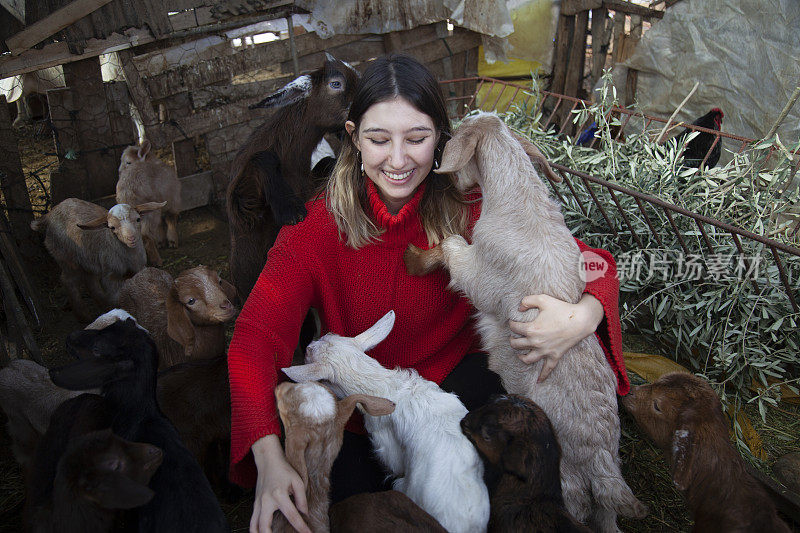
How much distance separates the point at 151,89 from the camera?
524 centimetres

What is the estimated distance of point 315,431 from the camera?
2.11 metres

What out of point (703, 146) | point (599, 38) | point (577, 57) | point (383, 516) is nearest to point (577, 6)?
point (599, 38)

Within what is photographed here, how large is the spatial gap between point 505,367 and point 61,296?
4.15 metres

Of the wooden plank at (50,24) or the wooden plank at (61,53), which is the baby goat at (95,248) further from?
the wooden plank at (50,24)

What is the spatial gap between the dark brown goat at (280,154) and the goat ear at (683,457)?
7.51 ft

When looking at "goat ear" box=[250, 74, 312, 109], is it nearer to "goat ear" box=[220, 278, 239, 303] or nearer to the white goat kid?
"goat ear" box=[220, 278, 239, 303]

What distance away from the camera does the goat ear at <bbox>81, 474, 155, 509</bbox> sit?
183 centimetres

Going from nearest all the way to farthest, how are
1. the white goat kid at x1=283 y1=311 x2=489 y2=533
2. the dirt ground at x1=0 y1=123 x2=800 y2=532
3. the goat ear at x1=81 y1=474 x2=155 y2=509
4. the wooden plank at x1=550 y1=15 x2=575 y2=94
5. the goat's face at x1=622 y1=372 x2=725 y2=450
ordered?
the goat ear at x1=81 y1=474 x2=155 y2=509
the white goat kid at x1=283 y1=311 x2=489 y2=533
the goat's face at x1=622 y1=372 x2=725 y2=450
the dirt ground at x1=0 y1=123 x2=800 y2=532
the wooden plank at x1=550 y1=15 x2=575 y2=94

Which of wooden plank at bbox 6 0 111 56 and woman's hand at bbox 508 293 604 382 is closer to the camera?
woman's hand at bbox 508 293 604 382

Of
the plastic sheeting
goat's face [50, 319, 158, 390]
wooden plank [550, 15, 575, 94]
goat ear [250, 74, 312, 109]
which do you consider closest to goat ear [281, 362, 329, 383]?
goat's face [50, 319, 158, 390]

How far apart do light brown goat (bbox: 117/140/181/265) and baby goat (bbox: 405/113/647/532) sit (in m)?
3.45

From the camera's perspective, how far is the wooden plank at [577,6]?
259 inches

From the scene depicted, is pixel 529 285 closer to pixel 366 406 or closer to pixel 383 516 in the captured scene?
pixel 366 406

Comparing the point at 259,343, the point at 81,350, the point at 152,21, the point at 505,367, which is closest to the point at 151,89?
the point at 152,21
